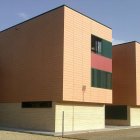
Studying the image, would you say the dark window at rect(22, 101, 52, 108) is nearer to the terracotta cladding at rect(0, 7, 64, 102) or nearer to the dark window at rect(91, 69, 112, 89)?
the terracotta cladding at rect(0, 7, 64, 102)

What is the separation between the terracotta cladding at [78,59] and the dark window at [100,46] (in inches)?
39.2

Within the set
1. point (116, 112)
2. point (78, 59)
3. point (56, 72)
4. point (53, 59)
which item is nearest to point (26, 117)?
point (56, 72)

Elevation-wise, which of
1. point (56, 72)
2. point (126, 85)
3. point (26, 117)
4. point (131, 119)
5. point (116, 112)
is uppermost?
point (56, 72)

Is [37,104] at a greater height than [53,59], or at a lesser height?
lesser

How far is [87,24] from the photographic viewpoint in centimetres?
3170

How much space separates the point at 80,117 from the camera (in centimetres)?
3048

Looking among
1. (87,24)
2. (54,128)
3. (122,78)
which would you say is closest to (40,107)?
(54,128)

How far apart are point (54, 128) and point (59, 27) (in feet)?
30.0

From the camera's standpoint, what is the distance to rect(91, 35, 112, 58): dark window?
3341 cm

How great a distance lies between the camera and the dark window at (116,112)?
41844 mm

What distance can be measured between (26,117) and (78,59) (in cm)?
771

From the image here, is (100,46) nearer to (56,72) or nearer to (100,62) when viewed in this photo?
(100,62)

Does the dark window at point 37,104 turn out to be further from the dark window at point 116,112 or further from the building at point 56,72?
the dark window at point 116,112

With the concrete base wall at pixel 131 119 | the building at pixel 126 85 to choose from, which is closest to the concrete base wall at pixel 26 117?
the building at pixel 126 85
